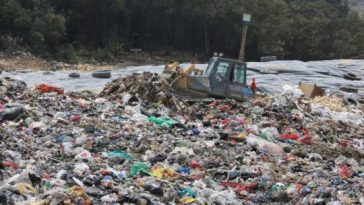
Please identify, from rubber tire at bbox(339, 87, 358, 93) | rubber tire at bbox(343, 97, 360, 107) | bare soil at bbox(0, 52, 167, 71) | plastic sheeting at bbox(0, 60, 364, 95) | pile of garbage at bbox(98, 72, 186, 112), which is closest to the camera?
Answer: pile of garbage at bbox(98, 72, 186, 112)

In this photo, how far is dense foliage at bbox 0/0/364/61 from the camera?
32312mm

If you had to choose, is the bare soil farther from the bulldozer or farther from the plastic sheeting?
the bulldozer

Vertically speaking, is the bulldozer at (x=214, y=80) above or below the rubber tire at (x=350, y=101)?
above

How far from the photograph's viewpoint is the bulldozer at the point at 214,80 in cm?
1343

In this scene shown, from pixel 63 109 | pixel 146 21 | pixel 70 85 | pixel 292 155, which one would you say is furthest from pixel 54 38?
pixel 292 155

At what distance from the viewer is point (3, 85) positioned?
1205 cm

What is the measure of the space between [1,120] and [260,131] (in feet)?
14.6

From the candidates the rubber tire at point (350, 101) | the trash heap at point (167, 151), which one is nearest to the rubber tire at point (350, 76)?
the rubber tire at point (350, 101)

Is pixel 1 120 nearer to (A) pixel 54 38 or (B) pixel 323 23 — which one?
(A) pixel 54 38

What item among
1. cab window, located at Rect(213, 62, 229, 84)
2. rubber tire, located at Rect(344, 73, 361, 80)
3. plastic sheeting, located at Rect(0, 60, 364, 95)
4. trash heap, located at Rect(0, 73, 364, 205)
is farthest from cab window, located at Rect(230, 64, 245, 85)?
rubber tire, located at Rect(344, 73, 361, 80)

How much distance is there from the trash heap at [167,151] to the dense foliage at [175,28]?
20.2 meters

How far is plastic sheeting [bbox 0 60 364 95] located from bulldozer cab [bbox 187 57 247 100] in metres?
4.44

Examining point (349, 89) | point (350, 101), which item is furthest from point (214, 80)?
point (349, 89)

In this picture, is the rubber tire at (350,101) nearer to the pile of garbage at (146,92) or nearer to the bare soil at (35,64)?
the pile of garbage at (146,92)
